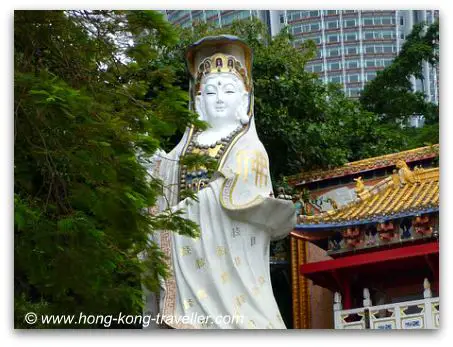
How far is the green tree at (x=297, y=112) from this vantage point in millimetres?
11078

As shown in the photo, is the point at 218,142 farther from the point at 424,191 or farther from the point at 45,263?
the point at 45,263

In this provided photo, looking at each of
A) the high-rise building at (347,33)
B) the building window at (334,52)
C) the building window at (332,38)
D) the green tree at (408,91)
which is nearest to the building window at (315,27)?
the high-rise building at (347,33)

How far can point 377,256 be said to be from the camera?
956 cm

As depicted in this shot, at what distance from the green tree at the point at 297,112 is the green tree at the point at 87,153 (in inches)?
132

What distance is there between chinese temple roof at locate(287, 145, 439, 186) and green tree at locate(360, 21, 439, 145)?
13 centimetres

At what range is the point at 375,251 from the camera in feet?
→ 31.8

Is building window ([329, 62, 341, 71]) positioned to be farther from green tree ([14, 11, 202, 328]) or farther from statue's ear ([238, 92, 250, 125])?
green tree ([14, 11, 202, 328])

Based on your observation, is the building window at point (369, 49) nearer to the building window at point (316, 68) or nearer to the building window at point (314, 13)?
the building window at point (316, 68)

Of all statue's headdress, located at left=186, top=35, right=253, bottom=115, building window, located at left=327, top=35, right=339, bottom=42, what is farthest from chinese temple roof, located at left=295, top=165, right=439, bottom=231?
statue's headdress, located at left=186, top=35, right=253, bottom=115

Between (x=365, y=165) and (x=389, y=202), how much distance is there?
0.89m

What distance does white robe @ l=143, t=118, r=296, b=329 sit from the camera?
8.62m

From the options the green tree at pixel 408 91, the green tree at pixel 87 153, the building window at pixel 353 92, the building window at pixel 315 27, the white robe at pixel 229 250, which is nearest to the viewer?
the green tree at pixel 87 153

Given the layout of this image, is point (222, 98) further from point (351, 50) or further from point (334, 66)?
point (334, 66)

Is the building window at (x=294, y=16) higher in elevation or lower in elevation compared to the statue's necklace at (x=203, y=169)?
higher
